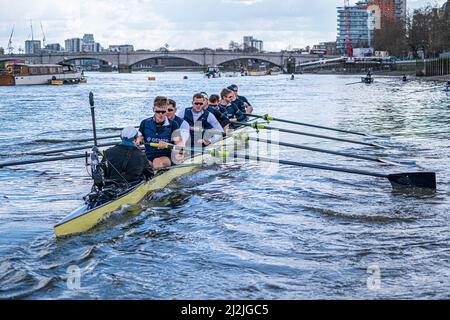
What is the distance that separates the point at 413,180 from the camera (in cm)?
1345

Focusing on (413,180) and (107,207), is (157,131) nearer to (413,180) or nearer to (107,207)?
(107,207)

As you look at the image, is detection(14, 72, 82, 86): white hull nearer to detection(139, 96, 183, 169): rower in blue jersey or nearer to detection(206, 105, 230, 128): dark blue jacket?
detection(206, 105, 230, 128): dark blue jacket

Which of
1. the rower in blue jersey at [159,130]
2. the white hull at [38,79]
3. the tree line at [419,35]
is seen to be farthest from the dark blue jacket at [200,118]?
the tree line at [419,35]

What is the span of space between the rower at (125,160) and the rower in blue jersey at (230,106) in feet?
28.8

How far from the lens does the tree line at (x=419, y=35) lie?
9406cm

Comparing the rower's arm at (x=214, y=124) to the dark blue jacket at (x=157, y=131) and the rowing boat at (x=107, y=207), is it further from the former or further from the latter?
the dark blue jacket at (x=157, y=131)

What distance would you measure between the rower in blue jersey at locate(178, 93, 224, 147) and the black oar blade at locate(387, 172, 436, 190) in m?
4.99

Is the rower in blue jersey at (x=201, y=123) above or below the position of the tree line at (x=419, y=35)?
below

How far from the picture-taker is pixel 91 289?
8.12 metres

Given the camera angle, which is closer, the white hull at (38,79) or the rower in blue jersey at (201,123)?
the rower in blue jersey at (201,123)
